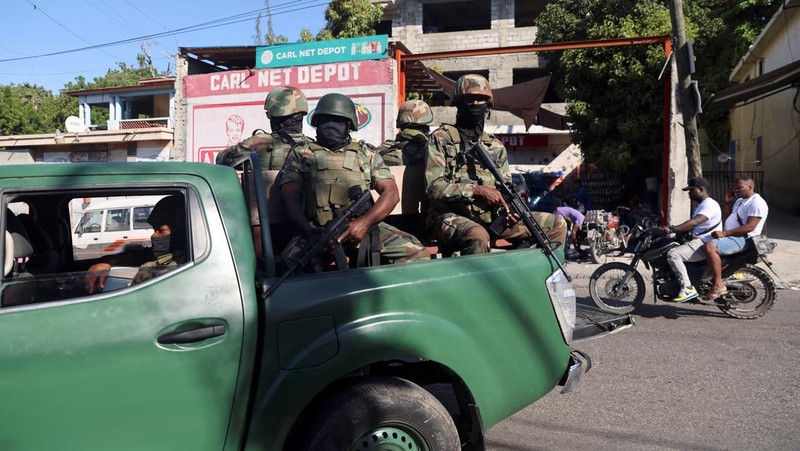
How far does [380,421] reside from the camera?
234cm

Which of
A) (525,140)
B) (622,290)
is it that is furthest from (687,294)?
(525,140)

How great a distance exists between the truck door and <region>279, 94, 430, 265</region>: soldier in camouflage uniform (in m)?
1.45

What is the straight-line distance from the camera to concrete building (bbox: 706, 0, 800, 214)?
12.2 m

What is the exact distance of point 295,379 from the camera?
2.26 meters

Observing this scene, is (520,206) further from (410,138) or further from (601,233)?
(601,233)

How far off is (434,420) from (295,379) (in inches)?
23.6

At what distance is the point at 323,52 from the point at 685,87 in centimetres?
670

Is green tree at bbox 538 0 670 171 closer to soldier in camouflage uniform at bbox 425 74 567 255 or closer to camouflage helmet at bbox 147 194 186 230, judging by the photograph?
soldier in camouflage uniform at bbox 425 74 567 255

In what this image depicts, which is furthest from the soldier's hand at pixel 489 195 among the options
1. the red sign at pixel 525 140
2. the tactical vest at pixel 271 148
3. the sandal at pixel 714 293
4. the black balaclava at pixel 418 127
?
the red sign at pixel 525 140

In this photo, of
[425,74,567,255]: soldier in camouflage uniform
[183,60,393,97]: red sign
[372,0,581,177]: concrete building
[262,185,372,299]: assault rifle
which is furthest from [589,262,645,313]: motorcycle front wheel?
[372,0,581,177]: concrete building

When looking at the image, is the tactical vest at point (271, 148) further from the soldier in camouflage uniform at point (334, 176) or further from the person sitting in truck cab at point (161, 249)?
the person sitting in truck cab at point (161, 249)

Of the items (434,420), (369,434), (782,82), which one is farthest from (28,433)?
(782,82)

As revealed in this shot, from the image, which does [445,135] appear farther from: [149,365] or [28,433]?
[28,433]

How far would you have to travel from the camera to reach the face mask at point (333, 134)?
386 centimetres
